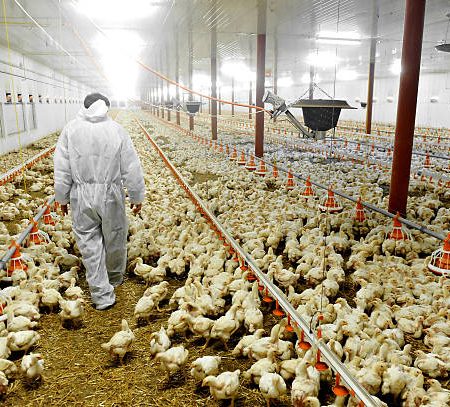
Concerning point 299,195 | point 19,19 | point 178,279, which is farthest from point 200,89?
point 178,279

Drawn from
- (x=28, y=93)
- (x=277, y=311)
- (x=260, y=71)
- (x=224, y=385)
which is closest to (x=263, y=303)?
(x=277, y=311)

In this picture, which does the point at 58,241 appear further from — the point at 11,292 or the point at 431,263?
the point at 431,263

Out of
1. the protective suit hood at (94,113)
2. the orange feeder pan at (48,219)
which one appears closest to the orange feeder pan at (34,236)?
the orange feeder pan at (48,219)

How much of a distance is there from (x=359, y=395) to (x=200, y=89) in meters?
47.1

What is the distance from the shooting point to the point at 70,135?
413 centimetres

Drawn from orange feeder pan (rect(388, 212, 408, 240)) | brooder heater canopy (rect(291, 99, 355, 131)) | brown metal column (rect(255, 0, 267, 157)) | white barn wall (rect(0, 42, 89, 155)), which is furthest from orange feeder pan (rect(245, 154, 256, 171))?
orange feeder pan (rect(388, 212, 408, 240))

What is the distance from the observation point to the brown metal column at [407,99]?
6141 mm

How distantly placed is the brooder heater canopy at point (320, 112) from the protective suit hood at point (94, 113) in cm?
451

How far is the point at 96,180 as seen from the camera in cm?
418

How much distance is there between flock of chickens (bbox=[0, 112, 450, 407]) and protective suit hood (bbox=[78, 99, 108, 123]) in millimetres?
1667

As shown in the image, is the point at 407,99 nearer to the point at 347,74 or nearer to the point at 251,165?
the point at 251,165

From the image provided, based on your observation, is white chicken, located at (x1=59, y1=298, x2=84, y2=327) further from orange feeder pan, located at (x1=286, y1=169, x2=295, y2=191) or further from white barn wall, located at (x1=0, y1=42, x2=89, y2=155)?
white barn wall, located at (x1=0, y1=42, x2=89, y2=155)

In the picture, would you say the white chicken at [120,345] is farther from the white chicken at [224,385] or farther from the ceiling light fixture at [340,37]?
the ceiling light fixture at [340,37]

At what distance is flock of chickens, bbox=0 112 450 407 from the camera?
302cm
